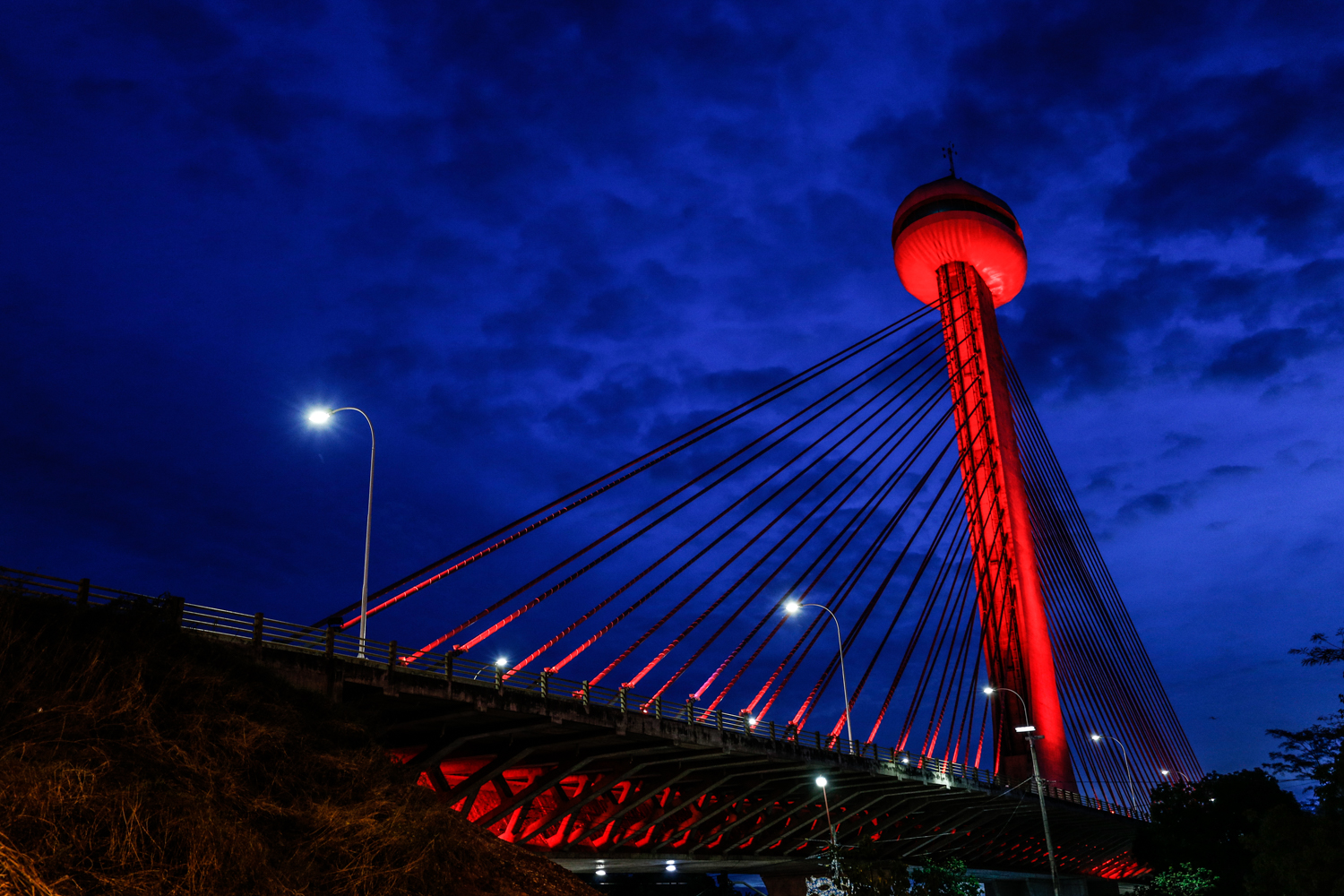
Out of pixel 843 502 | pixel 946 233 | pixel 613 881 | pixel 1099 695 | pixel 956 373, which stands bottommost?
pixel 613 881

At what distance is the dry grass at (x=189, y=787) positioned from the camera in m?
12.1

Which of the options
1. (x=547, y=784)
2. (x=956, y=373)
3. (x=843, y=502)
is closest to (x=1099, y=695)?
(x=956, y=373)

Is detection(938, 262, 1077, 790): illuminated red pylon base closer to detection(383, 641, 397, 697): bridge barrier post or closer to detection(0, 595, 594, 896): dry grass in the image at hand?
detection(383, 641, 397, 697): bridge barrier post

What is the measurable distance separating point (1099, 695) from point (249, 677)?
46.4 m

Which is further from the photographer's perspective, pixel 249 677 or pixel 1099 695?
pixel 1099 695

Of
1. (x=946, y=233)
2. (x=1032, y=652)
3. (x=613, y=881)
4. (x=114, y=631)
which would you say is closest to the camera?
(x=114, y=631)

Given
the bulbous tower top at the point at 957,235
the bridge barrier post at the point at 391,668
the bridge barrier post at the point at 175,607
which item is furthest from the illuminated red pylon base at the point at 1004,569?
the bridge barrier post at the point at 175,607

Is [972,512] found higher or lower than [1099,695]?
higher

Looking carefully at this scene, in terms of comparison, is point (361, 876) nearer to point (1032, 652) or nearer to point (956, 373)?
point (1032, 652)

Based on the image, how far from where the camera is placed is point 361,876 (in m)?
14.8

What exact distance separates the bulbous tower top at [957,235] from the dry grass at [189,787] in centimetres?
4426

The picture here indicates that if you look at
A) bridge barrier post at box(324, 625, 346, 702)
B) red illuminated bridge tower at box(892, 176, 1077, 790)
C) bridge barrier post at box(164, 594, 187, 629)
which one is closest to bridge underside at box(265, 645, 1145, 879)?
bridge barrier post at box(324, 625, 346, 702)

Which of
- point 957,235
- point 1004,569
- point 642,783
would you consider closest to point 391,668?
point 642,783

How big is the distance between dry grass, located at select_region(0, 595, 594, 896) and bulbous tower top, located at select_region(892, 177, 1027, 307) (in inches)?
1742
